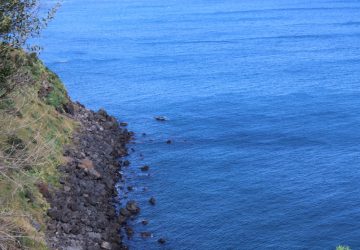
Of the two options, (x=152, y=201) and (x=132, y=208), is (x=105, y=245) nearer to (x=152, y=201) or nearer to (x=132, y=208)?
(x=132, y=208)

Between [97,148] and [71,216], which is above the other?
[97,148]

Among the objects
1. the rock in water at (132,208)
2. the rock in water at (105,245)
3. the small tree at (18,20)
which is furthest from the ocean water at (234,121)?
the small tree at (18,20)

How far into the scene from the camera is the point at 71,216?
145 feet

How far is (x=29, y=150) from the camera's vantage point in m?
37.5

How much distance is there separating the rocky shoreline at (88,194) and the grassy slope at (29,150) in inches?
48.5

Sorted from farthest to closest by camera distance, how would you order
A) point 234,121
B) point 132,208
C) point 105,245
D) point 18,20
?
point 234,121 → point 132,208 → point 105,245 → point 18,20

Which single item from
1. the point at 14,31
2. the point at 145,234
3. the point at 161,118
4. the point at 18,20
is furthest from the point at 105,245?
the point at 161,118

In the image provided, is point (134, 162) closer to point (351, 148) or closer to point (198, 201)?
point (198, 201)

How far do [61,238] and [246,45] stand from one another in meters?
104

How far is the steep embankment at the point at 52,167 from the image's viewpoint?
33.5m

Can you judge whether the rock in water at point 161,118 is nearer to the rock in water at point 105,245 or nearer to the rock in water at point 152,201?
the rock in water at point 152,201

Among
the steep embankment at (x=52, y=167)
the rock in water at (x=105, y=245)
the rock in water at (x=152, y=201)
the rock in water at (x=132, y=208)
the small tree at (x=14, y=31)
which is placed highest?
the small tree at (x=14, y=31)

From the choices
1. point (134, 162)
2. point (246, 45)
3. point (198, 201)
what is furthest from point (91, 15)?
point (198, 201)

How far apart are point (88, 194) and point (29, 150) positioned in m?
13.6
